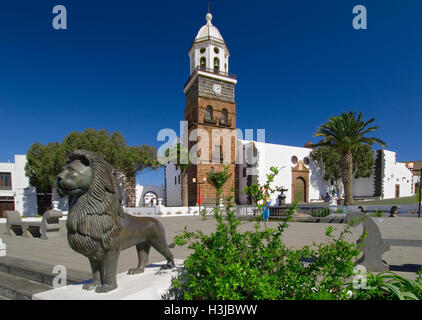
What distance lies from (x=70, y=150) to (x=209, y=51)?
1732 cm

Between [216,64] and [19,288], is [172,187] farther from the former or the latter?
[19,288]

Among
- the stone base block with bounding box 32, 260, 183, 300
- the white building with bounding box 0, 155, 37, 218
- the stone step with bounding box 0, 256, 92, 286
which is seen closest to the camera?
the stone base block with bounding box 32, 260, 183, 300

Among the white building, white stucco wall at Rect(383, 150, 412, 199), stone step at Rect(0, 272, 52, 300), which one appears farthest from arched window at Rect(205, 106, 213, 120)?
white stucco wall at Rect(383, 150, 412, 199)

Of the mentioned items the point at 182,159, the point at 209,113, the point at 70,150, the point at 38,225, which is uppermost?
the point at 209,113

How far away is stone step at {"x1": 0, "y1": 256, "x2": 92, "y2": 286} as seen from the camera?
10.7ft

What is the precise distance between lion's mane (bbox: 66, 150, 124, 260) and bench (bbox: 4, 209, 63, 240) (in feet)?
26.8

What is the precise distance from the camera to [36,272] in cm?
346

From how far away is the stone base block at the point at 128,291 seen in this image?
1815 millimetres

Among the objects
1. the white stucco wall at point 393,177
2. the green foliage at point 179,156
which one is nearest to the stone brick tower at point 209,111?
the green foliage at point 179,156

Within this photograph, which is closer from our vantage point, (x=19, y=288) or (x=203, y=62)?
(x=19, y=288)

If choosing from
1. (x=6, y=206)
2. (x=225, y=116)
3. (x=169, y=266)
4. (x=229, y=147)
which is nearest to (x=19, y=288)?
(x=169, y=266)

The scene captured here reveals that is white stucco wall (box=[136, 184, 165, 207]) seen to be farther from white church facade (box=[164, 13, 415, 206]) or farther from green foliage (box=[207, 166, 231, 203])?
green foliage (box=[207, 166, 231, 203])

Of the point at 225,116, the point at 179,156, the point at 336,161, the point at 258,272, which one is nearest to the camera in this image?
the point at 258,272
